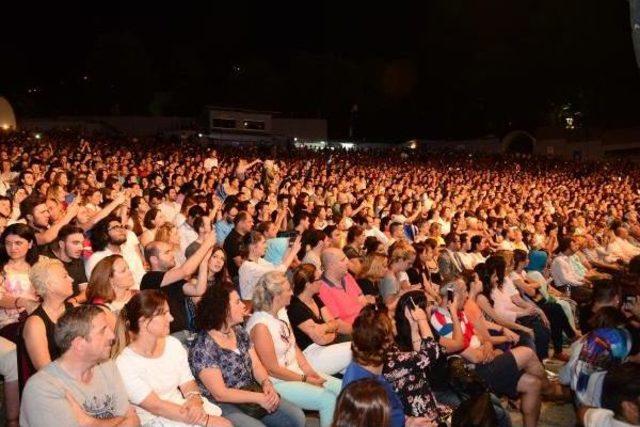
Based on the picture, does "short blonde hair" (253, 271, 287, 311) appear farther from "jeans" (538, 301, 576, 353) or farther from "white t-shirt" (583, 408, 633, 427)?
"jeans" (538, 301, 576, 353)

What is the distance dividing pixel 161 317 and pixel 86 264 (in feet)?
6.92

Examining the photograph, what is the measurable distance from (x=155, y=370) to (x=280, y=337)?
3.68 feet

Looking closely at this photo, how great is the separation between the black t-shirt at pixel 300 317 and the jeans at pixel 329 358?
0.42ft

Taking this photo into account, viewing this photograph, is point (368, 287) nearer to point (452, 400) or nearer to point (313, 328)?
point (313, 328)

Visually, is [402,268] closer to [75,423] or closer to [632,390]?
[632,390]

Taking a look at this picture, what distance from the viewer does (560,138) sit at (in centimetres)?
4516

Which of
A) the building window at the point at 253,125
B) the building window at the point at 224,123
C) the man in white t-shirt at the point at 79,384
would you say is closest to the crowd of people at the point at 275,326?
the man in white t-shirt at the point at 79,384

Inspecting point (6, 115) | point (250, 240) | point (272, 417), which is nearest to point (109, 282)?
point (272, 417)

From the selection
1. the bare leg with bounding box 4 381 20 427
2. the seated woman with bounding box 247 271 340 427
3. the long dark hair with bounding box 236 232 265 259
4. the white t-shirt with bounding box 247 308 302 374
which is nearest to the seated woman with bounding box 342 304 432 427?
the seated woman with bounding box 247 271 340 427

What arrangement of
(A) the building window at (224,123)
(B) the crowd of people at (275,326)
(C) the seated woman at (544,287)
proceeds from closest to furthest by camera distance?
(B) the crowd of people at (275,326)
(C) the seated woman at (544,287)
(A) the building window at (224,123)

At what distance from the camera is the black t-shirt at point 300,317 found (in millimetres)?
5391

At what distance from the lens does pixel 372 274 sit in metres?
6.99

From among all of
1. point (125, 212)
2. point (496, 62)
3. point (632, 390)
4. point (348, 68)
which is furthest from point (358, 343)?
point (348, 68)

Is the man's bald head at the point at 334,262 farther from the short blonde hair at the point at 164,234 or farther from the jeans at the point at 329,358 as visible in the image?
the short blonde hair at the point at 164,234
